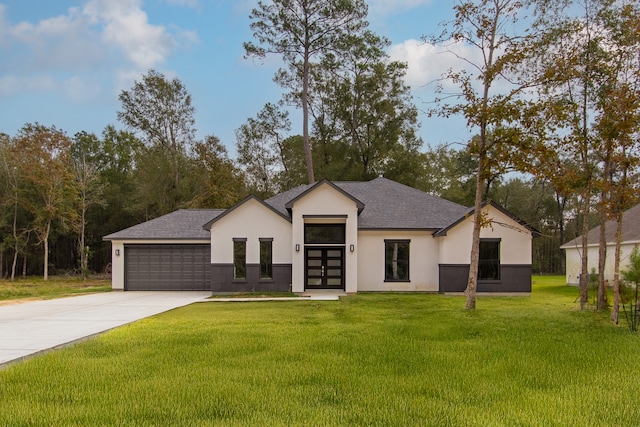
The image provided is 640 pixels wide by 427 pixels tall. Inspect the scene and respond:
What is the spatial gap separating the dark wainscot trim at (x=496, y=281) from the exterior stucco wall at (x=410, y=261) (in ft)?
2.33

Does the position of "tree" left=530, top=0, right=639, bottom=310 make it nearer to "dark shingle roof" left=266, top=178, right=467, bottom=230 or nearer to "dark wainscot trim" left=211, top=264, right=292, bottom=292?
"dark shingle roof" left=266, top=178, right=467, bottom=230

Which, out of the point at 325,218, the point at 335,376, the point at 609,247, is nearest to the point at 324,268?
the point at 325,218

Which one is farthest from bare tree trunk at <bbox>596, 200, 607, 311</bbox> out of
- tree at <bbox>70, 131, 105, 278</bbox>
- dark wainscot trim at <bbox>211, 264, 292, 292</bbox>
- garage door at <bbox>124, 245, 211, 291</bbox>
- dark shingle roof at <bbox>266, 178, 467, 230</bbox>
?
tree at <bbox>70, 131, 105, 278</bbox>

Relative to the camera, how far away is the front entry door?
2036 cm

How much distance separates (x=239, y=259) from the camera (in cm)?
1973

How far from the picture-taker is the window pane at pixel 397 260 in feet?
65.9

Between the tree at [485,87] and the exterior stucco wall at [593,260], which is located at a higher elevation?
the tree at [485,87]

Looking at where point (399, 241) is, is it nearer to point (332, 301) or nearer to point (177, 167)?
point (332, 301)

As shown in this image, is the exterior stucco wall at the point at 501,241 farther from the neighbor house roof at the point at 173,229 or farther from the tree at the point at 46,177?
the tree at the point at 46,177

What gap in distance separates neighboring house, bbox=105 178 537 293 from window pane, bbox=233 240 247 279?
4 cm

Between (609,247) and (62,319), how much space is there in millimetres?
22473

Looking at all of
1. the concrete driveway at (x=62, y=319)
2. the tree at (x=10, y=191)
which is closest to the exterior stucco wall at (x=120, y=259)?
the concrete driveway at (x=62, y=319)

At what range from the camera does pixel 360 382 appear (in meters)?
5.82

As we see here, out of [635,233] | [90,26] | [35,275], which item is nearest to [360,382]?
[90,26]
